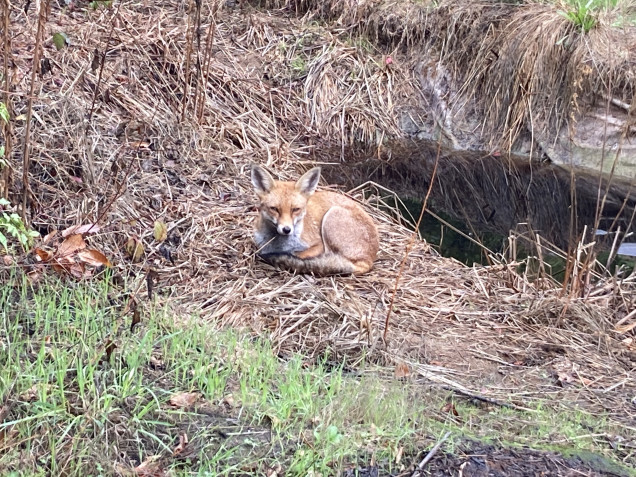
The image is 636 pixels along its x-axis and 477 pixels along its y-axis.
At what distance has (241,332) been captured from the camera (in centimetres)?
481

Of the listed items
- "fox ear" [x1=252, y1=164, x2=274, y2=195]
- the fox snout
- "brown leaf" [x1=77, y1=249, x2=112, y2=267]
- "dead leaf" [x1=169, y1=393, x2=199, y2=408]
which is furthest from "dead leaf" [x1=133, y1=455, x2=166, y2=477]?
"fox ear" [x1=252, y1=164, x2=274, y2=195]

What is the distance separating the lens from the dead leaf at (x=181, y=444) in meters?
3.25

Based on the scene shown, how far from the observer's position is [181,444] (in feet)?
10.8

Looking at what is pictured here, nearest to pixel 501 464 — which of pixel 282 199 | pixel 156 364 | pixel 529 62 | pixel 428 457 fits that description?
pixel 428 457

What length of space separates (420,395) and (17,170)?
143 inches

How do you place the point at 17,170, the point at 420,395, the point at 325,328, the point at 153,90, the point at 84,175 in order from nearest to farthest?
the point at 420,395
the point at 325,328
the point at 17,170
the point at 84,175
the point at 153,90

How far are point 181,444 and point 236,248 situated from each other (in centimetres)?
314

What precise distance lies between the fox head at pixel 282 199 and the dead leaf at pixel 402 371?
1591mm

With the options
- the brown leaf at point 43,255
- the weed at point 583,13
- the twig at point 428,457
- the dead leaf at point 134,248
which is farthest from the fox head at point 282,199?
the weed at point 583,13

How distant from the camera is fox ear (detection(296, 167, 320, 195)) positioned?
6.07 m

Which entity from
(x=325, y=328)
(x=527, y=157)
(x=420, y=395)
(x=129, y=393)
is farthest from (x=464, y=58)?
(x=129, y=393)

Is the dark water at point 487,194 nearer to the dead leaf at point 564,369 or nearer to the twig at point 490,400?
the dead leaf at point 564,369

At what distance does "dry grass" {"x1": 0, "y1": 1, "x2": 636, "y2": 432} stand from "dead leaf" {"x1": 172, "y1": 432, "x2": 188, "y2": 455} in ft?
4.55

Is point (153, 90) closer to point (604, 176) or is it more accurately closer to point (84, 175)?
point (84, 175)
